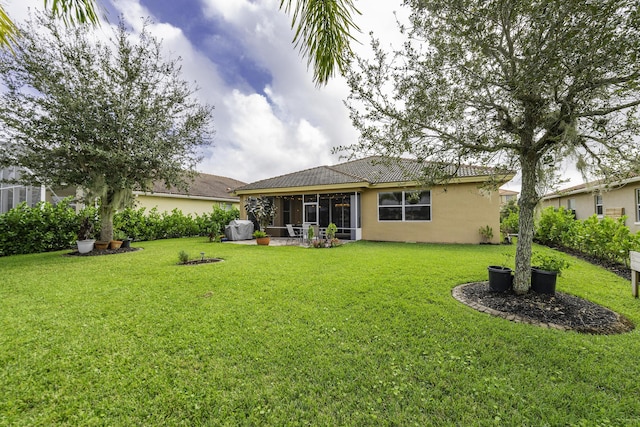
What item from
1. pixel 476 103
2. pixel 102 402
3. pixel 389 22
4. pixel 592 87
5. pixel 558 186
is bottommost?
pixel 102 402

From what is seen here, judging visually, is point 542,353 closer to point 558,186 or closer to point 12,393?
point 558,186

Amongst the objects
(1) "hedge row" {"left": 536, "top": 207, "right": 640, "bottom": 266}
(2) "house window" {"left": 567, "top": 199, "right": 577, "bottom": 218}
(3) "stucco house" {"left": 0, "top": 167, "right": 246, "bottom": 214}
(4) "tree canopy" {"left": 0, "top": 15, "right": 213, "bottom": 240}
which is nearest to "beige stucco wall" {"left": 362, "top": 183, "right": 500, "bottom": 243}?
(1) "hedge row" {"left": 536, "top": 207, "right": 640, "bottom": 266}

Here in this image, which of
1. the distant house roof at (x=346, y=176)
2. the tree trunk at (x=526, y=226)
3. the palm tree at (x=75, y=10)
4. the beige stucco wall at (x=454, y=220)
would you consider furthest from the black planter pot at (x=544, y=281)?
the palm tree at (x=75, y=10)

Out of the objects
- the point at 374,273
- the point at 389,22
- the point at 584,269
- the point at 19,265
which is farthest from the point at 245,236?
the point at 584,269

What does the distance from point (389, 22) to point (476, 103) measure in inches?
83.4

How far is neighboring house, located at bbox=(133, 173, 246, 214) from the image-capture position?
1764 centimetres

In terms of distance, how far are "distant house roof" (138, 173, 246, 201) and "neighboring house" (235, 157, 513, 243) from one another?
17.7 ft

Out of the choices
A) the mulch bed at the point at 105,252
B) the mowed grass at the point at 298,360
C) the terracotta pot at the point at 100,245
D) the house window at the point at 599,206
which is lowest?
the mowed grass at the point at 298,360

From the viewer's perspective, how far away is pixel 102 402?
228 cm

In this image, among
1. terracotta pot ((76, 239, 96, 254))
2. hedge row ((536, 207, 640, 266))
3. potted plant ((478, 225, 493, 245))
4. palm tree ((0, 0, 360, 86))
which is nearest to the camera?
palm tree ((0, 0, 360, 86))

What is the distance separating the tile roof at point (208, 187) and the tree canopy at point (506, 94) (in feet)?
50.8

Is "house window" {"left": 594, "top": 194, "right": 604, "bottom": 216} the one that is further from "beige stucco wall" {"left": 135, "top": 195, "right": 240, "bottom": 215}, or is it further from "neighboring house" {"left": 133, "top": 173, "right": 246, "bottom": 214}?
"beige stucco wall" {"left": 135, "top": 195, "right": 240, "bottom": 215}

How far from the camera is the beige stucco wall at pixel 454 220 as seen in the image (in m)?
11.9

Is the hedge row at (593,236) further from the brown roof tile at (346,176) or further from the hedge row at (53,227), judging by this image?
the hedge row at (53,227)
